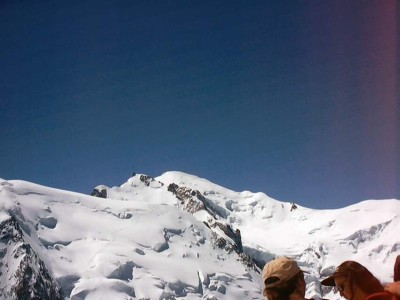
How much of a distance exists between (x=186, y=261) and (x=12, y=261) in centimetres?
4868

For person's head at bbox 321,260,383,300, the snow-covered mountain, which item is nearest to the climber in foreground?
person's head at bbox 321,260,383,300

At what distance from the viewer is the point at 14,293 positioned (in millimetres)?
102000

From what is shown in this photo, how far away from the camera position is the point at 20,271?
105188 millimetres

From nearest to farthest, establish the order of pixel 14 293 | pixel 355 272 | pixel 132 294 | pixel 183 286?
pixel 355 272, pixel 14 293, pixel 132 294, pixel 183 286

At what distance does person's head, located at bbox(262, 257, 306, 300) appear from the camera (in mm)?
4738

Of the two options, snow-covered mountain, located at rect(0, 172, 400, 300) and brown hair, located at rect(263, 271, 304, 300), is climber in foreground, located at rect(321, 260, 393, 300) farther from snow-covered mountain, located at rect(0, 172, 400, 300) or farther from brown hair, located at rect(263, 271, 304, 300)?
snow-covered mountain, located at rect(0, 172, 400, 300)

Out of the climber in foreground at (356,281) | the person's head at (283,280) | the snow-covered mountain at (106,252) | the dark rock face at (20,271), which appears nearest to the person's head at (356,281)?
the climber in foreground at (356,281)

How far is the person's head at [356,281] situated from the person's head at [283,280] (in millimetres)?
403

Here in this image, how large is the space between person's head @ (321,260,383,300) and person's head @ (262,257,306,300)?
403 millimetres

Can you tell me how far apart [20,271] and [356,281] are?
113m

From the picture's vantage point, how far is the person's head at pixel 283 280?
4.74m

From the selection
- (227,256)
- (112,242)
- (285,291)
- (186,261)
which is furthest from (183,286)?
(285,291)

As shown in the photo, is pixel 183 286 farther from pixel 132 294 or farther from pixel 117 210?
pixel 117 210

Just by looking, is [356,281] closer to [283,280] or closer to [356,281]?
[356,281]
